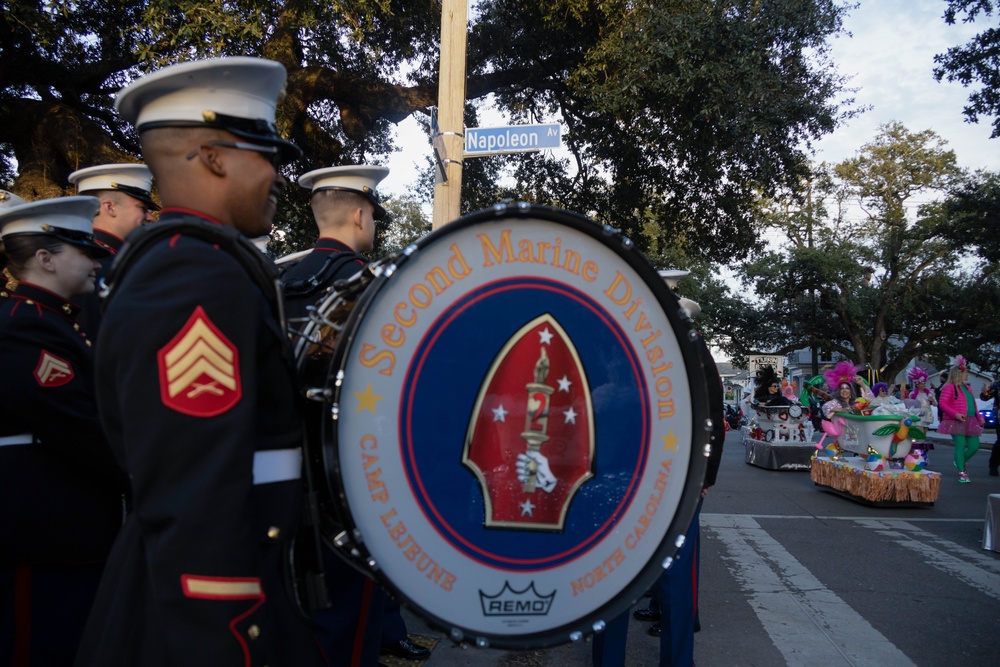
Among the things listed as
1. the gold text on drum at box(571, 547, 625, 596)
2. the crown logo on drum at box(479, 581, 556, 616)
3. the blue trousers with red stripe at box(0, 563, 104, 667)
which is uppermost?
the gold text on drum at box(571, 547, 625, 596)

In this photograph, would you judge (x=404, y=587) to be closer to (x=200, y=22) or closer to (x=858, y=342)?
A: (x=200, y=22)

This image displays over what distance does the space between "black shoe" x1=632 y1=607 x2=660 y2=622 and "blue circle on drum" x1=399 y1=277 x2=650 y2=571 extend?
3.72 m

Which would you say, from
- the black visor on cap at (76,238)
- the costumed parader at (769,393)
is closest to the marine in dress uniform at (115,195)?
the black visor on cap at (76,238)

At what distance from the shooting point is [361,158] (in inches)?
446

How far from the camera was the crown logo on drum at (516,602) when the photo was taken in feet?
5.40

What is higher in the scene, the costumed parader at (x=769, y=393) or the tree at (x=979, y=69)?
the tree at (x=979, y=69)

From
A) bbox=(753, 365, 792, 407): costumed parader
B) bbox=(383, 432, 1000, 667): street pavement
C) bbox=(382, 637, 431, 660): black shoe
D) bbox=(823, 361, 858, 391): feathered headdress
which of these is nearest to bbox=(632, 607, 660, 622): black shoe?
bbox=(383, 432, 1000, 667): street pavement

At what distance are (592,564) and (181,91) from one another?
1353 millimetres

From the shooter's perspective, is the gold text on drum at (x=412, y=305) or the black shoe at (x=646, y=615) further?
the black shoe at (x=646, y=615)

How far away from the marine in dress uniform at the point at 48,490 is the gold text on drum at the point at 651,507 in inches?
64.9

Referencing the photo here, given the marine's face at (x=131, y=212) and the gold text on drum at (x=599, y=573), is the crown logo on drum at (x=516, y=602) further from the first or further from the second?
the marine's face at (x=131, y=212)

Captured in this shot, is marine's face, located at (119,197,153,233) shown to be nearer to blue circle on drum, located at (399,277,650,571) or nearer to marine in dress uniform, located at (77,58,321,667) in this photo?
marine in dress uniform, located at (77,58,321,667)

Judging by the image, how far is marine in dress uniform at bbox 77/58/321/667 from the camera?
132cm

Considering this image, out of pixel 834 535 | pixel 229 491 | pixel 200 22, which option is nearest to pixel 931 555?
pixel 834 535
